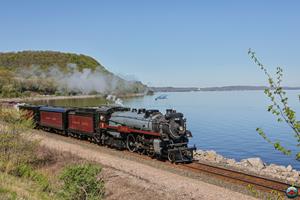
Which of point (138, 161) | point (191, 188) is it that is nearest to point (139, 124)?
point (138, 161)

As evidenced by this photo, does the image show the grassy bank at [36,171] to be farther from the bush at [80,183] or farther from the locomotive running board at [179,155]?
the locomotive running board at [179,155]

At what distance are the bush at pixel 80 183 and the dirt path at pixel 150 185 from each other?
1862mm

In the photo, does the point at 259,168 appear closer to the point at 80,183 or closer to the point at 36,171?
the point at 36,171

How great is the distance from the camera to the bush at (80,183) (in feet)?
49.2

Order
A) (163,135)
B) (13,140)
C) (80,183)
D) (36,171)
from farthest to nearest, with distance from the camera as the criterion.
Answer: (163,135) < (13,140) < (36,171) < (80,183)

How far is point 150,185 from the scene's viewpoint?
17516 millimetres

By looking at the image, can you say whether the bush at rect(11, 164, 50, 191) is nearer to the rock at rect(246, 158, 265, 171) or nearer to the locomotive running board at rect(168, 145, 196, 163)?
A: the locomotive running board at rect(168, 145, 196, 163)

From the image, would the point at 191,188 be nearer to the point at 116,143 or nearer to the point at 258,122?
the point at 116,143

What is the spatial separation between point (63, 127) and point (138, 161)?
1516cm

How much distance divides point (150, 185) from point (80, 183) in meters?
3.90

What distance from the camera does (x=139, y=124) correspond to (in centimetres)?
2475

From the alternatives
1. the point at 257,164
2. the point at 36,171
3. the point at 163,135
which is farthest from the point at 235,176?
the point at 36,171

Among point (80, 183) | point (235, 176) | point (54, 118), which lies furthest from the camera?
point (54, 118)

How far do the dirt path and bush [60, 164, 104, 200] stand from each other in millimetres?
1862
